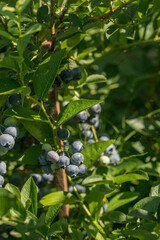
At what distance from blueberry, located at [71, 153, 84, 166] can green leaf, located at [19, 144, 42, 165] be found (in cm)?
12

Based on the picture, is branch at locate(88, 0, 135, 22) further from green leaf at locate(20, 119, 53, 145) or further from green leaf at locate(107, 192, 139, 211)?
green leaf at locate(107, 192, 139, 211)

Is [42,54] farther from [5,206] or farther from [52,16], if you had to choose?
[5,206]

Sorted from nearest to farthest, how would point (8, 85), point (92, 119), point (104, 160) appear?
point (8, 85) < point (104, 160) < point (92, 119)

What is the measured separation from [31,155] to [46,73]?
0.91 ft

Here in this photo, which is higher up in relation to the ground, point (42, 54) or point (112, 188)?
point (42, 54)

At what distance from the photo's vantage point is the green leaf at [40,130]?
963mm

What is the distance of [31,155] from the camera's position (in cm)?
104

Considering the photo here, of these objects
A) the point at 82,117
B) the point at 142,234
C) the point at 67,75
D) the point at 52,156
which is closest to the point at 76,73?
the point at 67,75

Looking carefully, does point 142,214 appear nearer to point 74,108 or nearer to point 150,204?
point 150,204

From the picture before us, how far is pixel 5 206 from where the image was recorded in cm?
79

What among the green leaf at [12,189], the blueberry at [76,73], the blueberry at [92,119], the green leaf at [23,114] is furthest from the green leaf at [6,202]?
the blueberry at [92,119]

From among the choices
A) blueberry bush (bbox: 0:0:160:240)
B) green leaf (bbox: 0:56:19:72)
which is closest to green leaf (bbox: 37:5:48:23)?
blueberry bush (bbox: 0:0:160:240)

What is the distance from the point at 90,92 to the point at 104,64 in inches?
8.1

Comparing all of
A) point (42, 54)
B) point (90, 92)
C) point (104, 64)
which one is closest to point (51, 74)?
point (42, 54)
